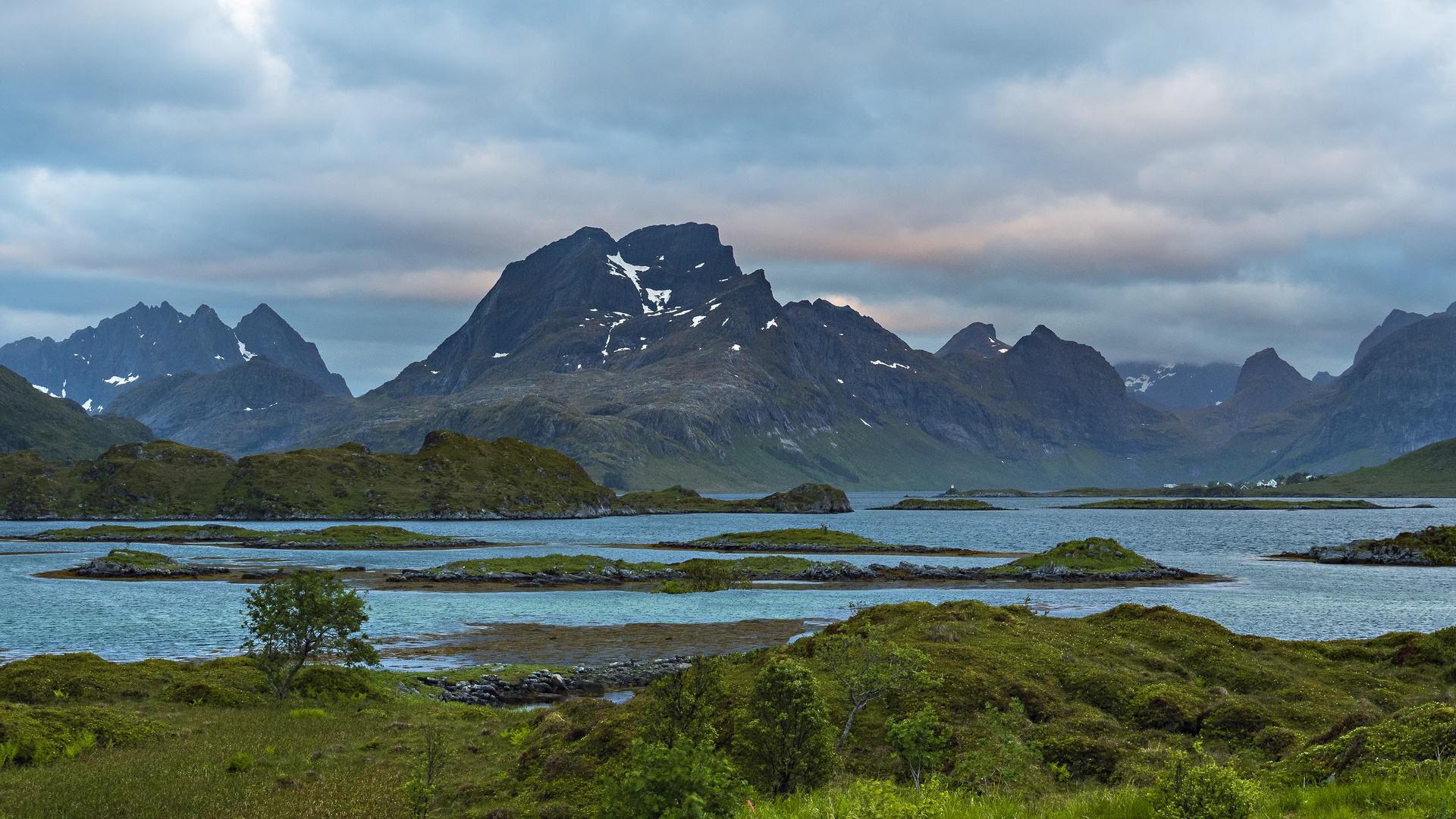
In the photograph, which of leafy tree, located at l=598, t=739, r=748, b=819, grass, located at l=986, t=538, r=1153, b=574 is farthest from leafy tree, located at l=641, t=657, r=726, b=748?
grass, located at l=986, t=538, r=1153, b=574

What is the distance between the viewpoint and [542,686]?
54.4 meters

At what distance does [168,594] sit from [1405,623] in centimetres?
13808

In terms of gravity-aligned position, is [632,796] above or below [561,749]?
above

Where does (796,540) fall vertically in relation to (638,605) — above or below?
below

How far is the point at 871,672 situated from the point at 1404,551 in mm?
167313

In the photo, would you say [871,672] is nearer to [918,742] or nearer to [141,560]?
[918,742]

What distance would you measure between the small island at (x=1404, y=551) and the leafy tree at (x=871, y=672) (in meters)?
156

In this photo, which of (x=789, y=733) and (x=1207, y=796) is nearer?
(x=1207, y=796)

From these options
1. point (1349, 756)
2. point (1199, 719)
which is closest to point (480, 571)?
point (1199, 719)

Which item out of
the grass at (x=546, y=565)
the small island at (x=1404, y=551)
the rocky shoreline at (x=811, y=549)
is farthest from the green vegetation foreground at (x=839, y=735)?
the small island at (x=1404, y=551)

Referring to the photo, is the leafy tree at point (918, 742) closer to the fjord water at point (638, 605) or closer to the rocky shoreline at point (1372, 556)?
the fjord water at point (638, 605)

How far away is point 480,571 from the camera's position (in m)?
127

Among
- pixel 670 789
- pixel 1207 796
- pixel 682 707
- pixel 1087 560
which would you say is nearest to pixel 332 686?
pixel 682 707

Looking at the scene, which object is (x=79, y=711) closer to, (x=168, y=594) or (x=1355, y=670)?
(x=1355, y=670)
